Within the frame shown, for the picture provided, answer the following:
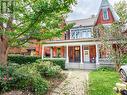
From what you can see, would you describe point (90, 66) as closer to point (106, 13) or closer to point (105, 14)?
point (105, 14)

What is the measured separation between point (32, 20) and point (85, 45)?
64.8 ft

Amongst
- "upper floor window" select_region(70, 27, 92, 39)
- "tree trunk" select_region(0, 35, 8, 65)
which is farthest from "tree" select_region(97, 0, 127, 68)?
"tree trunk" select_region(0, 35, 8, 65)

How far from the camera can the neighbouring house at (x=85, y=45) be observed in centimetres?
2519

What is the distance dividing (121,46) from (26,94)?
41.2 ft

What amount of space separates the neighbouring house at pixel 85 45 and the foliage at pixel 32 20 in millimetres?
10426

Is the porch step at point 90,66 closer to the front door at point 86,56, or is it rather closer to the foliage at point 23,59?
the front door at point 86,56

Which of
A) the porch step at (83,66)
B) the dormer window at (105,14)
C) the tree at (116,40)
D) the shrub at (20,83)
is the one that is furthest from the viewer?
the dormer window at (105,14)

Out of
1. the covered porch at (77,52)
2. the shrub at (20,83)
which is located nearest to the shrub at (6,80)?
the shrub at (20,83)

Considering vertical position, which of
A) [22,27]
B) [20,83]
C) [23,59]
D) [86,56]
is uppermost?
[22,27]

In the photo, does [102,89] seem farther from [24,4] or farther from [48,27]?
[24,4]

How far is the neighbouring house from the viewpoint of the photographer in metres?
25.2

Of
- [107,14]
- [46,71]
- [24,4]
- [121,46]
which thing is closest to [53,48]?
[107,14]

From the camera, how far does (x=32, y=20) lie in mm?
10242

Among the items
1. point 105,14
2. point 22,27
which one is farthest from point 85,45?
point 22,27
